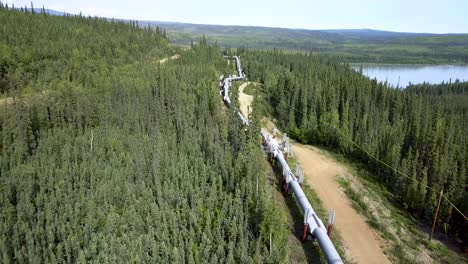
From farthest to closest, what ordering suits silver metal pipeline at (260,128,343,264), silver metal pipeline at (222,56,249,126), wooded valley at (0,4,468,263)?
silver metal pipeline at (222,56,249,126) < wooded valley at (0,4,468,263) < silver metal pipeline at (260,128,343,264)

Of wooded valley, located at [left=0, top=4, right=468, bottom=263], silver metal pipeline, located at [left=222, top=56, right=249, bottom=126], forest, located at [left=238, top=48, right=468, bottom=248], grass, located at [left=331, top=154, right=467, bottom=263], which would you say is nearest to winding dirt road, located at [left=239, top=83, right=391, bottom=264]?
grass, located at [left=331, top=154, right=467, bottom=263]

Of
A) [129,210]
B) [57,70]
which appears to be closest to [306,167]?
[129,210]

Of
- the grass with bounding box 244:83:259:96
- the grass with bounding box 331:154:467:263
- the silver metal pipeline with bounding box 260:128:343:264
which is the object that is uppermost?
the grass with bounding box 244:83:259:96

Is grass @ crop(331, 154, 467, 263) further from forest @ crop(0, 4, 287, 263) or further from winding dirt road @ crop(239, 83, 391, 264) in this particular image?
forest @ crop(0, 4, 287, 263)

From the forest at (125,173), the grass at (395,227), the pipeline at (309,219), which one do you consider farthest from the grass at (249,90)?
the grass at (395,227)

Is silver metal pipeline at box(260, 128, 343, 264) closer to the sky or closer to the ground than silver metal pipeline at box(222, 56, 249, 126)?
closer to the ground

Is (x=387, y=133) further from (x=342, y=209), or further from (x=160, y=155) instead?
(x=160, y=155)

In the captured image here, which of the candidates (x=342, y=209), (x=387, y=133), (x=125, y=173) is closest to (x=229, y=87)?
(x=387, y=133)

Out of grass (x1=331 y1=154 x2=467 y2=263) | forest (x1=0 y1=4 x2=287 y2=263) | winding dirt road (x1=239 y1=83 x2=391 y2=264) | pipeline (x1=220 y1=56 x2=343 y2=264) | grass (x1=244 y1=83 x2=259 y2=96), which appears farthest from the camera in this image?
grass (x1=244 y1=83 x2=259 y2=96)
